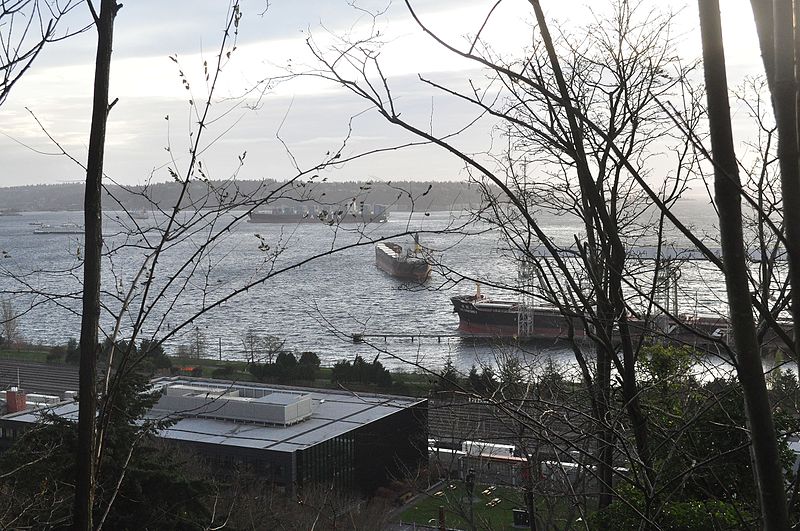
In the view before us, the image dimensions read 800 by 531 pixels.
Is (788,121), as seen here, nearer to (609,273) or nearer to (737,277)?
(737,277)

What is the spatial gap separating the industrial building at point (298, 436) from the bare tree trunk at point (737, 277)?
37.7 ft

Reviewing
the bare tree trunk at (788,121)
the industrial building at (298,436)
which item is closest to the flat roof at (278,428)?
the industrial building at (298,436)

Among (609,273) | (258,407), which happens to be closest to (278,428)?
(258,407)

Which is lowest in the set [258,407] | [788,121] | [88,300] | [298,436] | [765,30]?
[298,436]

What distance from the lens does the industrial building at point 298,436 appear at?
12.8 m

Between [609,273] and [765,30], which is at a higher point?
[765,30]

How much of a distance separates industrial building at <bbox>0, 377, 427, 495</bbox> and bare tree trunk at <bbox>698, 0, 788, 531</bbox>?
453 inches

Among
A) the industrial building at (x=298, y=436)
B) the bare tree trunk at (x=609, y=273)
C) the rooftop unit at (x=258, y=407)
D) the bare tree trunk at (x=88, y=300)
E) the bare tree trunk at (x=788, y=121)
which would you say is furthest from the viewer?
the rooftop unit at (x=258, y=407)

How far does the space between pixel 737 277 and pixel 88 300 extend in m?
1.25

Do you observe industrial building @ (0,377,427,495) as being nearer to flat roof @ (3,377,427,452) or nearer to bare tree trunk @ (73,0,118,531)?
flat roof @ (3,377,427,452)

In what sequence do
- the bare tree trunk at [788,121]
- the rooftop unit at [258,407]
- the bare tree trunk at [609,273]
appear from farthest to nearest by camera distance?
the rooftop unit at [258,407], the bare tree trunk at [609,273], the bare tree trunk at [788,121]

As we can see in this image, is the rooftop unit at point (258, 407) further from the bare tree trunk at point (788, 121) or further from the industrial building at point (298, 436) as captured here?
the bare tree trunk at point (788, 121)

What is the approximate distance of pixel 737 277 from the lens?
3.13ft

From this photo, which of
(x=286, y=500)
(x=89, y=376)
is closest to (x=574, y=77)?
(x=89, y=376)
